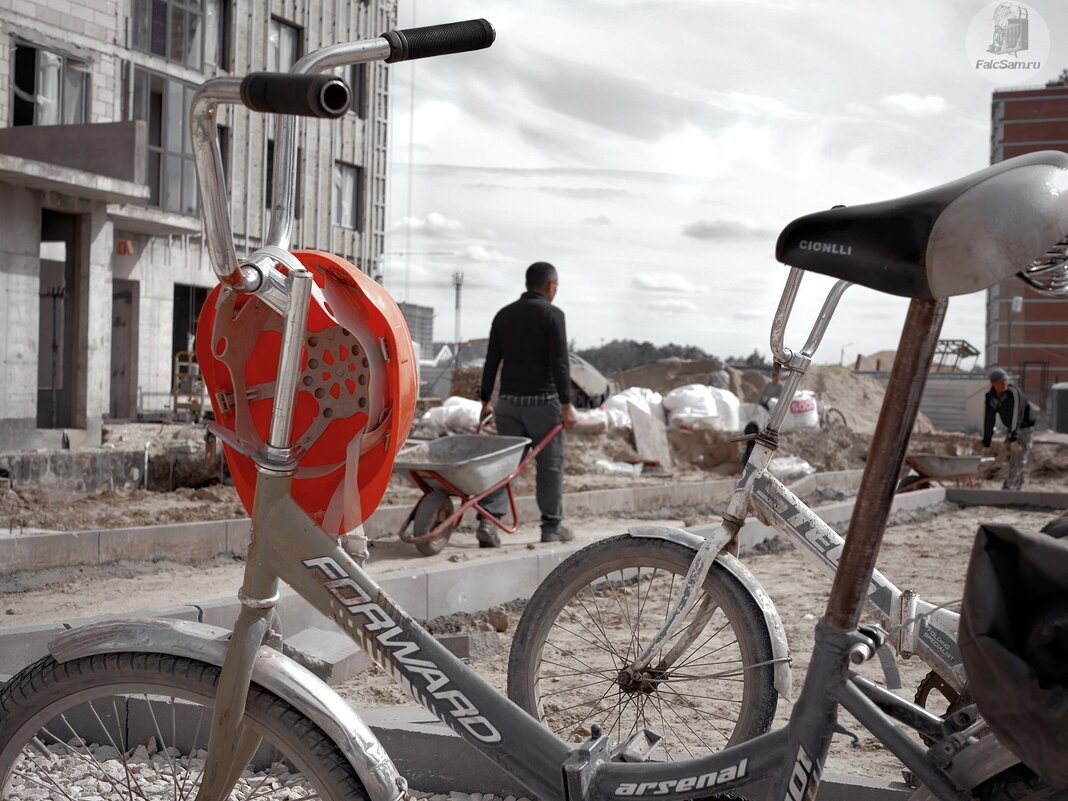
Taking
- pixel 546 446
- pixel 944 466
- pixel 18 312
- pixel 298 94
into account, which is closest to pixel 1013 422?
pixel 944 466

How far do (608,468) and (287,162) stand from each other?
13168mm

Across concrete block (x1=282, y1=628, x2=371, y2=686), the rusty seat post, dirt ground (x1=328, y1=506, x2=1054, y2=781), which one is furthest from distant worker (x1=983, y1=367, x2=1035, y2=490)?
the rusty seat post

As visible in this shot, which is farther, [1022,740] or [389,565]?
[389,565]

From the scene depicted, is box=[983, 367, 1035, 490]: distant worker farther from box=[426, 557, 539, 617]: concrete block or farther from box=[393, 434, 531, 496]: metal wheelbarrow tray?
box=[426, 557, 539, 617]: concrete block

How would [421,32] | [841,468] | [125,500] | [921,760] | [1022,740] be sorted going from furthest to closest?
[841,468] < [125,500] < [421,32] < [921,760] < [1022,740]

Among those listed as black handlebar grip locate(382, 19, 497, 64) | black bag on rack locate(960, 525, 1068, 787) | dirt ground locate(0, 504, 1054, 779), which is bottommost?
dirt ground locate(0, 504, 1054, 779)

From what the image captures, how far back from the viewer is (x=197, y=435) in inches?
563

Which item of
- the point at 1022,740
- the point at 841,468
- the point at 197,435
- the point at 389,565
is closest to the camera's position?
the point at 1022,740

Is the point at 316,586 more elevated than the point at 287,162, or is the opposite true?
the point at 287,162

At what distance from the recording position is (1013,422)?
13766 mm

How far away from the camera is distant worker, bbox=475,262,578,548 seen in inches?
299

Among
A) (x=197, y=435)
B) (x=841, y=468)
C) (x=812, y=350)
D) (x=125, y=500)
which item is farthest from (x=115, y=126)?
(x=812, y=350)

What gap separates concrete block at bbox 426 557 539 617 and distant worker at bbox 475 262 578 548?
1.74m

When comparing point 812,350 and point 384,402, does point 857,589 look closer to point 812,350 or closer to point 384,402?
point 384,402
